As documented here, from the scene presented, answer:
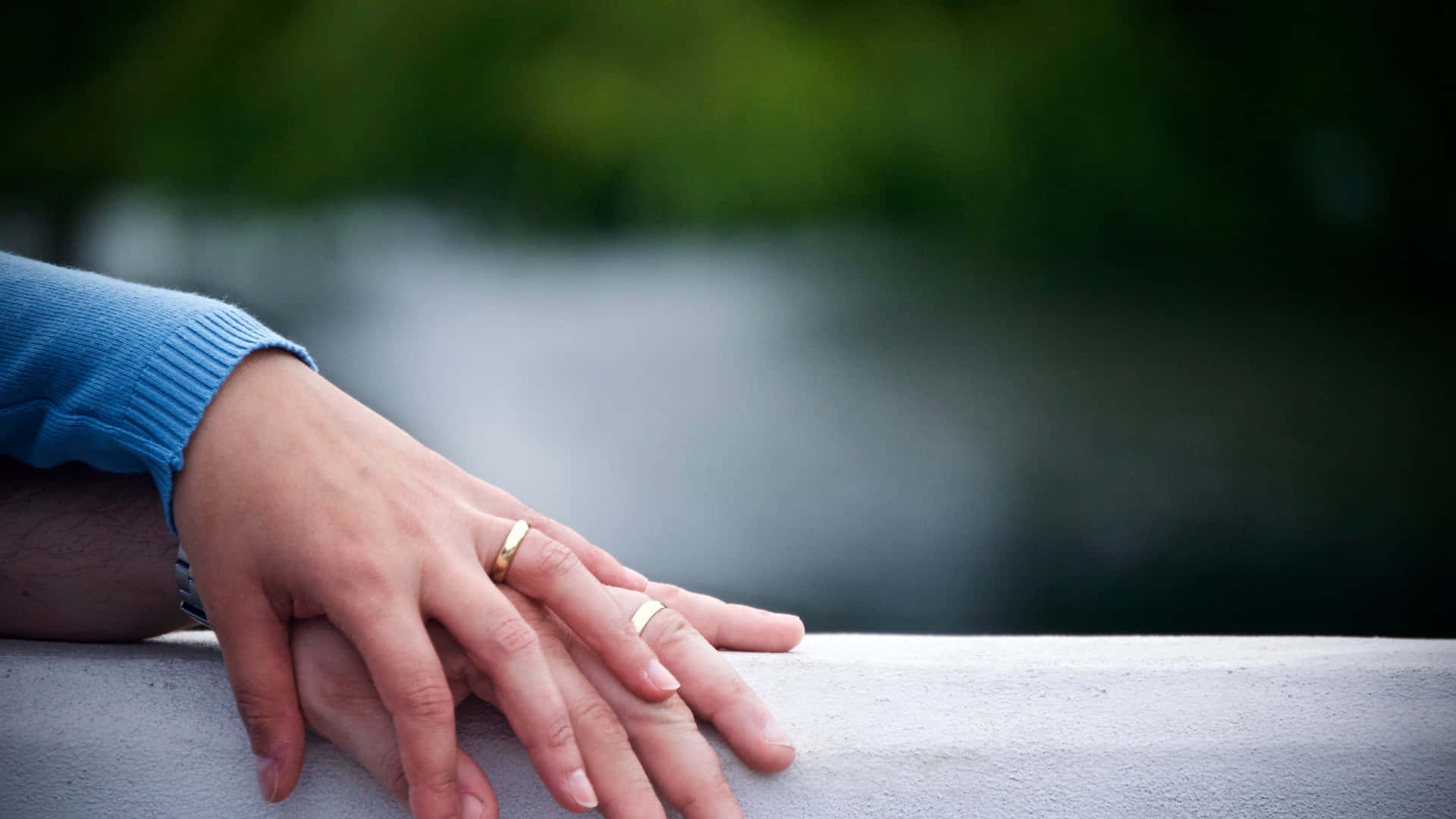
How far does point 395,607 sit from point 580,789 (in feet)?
0.40

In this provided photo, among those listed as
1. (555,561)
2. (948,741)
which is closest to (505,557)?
(555,561)

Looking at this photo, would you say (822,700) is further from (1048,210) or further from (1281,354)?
(1281,354)

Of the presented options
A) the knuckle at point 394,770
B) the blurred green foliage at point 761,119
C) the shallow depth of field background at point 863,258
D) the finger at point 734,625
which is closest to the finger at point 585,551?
the finger at point 734,625

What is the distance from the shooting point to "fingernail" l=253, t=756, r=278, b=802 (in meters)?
0.42

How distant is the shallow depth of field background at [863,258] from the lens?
2.11m

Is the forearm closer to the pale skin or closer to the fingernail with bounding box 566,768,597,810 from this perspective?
the pale skin

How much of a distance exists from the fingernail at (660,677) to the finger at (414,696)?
95 millimetres

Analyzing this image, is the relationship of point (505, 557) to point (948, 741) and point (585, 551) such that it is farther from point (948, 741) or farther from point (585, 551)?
point (948, 741)

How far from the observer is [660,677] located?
0.44 metres

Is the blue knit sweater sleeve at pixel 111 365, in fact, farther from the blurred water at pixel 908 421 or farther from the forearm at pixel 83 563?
the blurred water at pixel 908 421

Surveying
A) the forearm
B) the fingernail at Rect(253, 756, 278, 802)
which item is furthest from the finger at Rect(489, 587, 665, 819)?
the forearm

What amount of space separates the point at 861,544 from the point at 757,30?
51.9 inches

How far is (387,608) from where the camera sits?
A: 40 cm

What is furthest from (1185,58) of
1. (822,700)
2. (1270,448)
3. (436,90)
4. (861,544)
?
(822,700)
